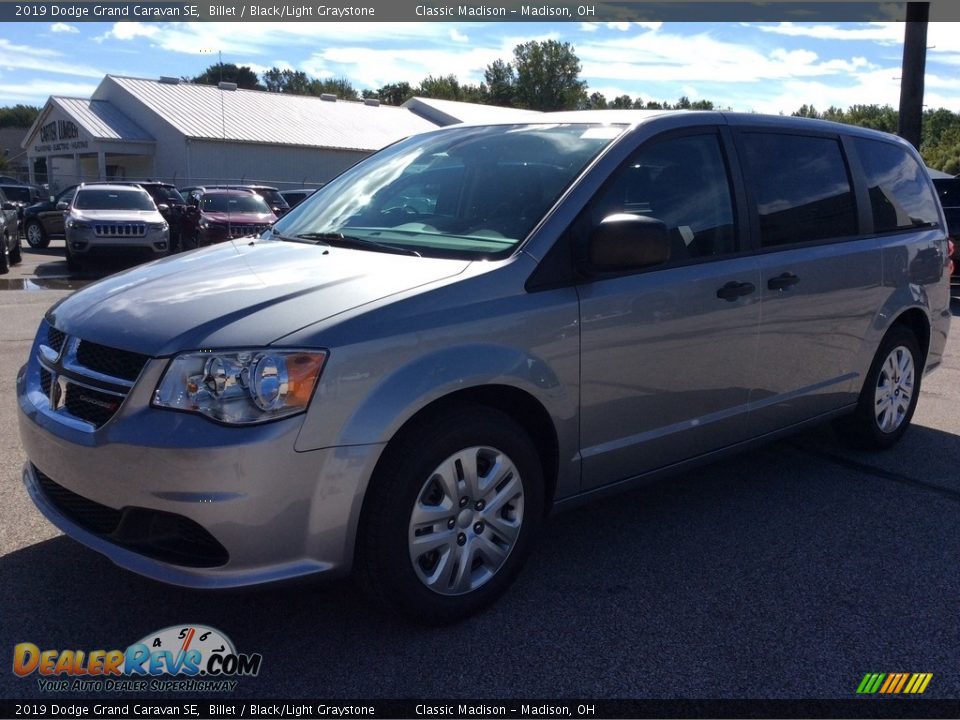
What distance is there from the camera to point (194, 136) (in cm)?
3541

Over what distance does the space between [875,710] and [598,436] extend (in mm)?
1398

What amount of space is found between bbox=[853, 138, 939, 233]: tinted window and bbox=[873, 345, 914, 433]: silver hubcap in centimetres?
80

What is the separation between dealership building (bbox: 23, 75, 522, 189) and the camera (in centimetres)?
3647

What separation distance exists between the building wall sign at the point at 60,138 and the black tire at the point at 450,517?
38.5m

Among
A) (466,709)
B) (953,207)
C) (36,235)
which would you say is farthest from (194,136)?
(466,709)

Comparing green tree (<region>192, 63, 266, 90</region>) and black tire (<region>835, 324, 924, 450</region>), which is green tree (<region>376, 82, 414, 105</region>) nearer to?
green tree (<region>192, 63, 266, 90</region>)

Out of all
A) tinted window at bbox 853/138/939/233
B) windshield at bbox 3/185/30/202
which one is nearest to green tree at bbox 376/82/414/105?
windshield at bbox 3/185/30/202

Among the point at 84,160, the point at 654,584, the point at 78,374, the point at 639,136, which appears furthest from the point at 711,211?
the point at 84,160

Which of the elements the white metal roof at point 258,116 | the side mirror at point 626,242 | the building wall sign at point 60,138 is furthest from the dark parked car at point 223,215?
the building wall sign at point 60,138

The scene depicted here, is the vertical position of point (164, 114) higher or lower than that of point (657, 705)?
higher

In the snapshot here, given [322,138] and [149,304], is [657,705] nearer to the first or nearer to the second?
[149,304]

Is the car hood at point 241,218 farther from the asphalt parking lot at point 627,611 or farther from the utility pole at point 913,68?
the asphalt parking lot at point 627,611

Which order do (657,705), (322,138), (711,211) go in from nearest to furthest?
(657,705) → (711,211) → (322,138)

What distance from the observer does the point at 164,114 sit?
36.6 metres
